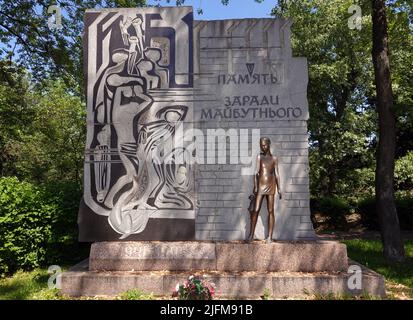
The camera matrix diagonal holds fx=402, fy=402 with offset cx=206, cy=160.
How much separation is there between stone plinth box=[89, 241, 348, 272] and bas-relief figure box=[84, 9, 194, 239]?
519 millimetres

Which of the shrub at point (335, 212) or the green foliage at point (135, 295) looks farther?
the shrub at point (335, 212)

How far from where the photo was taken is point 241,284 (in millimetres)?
6816

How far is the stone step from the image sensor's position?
6.77m

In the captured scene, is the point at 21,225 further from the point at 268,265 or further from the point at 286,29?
the point at 286,29

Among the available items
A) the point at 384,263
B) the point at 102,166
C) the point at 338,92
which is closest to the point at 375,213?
the point at 338,92

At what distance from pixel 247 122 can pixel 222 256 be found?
103 inches

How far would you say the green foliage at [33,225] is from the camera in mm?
8453

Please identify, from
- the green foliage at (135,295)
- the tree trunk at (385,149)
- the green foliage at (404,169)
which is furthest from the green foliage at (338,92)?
the green foliage at (135,295)

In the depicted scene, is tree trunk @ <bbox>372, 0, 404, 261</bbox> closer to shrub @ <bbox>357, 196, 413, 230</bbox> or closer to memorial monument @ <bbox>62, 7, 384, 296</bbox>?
memorial monument @ <bbox>62, 7, 384, 296</bbox>

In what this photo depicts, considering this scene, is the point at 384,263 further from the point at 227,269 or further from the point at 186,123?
the point at 186,123

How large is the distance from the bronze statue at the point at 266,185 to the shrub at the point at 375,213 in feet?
37.7

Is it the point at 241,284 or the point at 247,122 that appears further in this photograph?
the point at 247,122

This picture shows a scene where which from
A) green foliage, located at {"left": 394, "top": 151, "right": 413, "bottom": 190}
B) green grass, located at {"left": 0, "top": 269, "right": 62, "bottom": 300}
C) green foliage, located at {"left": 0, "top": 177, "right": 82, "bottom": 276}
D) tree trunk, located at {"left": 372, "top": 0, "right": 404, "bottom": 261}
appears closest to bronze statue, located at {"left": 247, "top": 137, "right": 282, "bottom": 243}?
tree trunk, located at {"left": 372, "top": 0, "right": 404, "bottom": 261}

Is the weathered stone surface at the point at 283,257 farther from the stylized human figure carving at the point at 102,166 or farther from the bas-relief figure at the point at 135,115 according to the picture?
the stylized human figure carving at the point at 102,166
